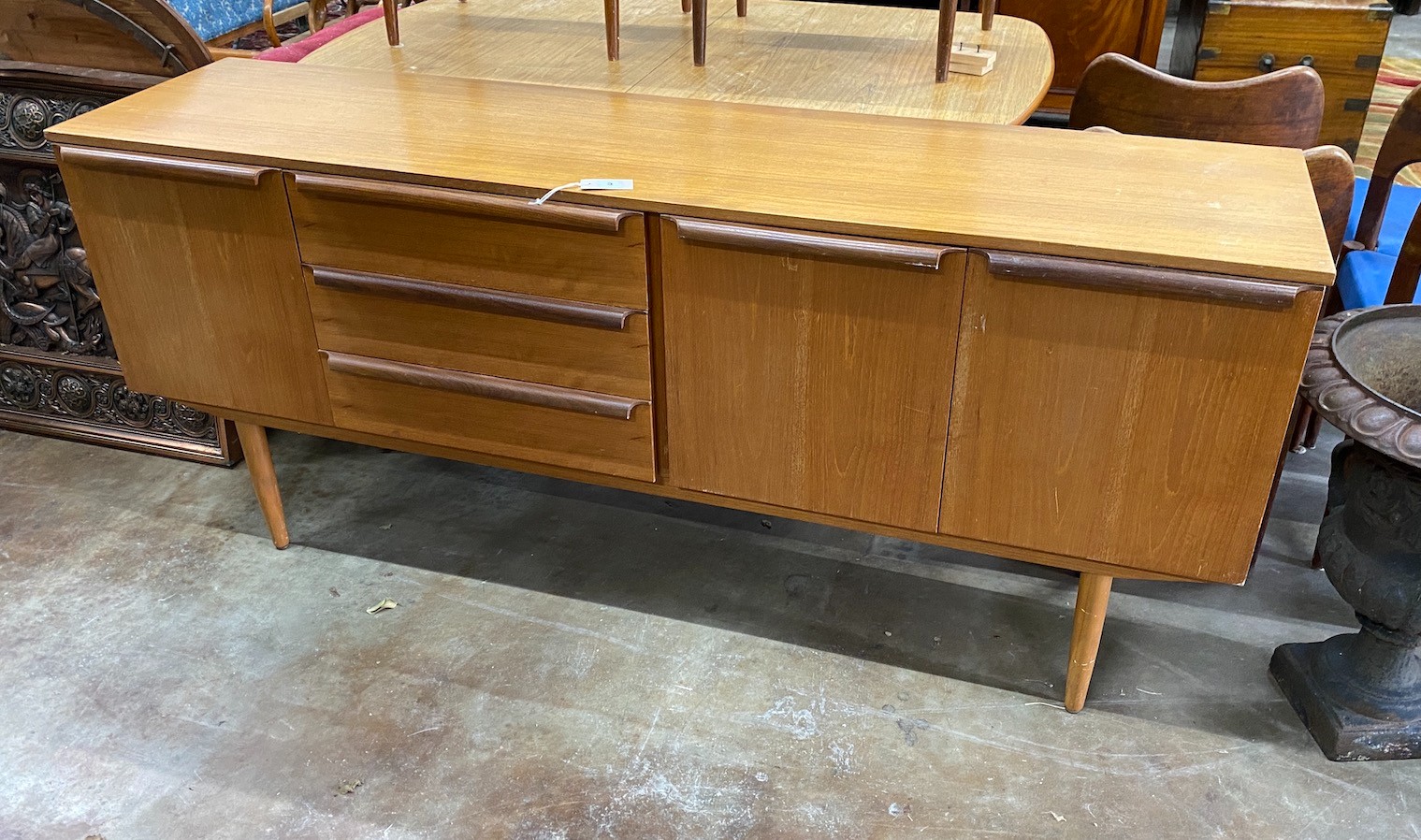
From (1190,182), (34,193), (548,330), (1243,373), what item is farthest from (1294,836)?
(34,193)

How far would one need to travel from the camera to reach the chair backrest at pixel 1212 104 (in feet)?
6.08

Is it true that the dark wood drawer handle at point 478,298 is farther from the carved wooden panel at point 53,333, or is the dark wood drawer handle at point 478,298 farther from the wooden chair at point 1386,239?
the wooden chair at point 1386,239

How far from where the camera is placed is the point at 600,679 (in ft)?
6.23

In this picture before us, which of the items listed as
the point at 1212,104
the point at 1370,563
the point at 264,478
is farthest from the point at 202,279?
the point at 1370,563

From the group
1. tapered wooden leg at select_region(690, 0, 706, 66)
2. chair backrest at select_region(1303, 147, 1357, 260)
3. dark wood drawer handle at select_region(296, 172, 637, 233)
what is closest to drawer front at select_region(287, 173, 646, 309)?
dark wood drawer handle at select_region(296, 172, 637, 233)

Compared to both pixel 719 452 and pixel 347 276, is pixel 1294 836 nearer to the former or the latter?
pixel 719 452

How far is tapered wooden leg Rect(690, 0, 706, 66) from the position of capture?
2152mm

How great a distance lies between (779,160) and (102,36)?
1.50 meters

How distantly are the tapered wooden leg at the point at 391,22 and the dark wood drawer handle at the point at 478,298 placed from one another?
77cm

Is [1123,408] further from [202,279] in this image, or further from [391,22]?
[391,22]

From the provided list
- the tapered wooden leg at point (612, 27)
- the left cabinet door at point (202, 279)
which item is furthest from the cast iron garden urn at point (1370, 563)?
the left cabinet door at point (202, 279)

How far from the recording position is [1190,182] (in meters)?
1.58

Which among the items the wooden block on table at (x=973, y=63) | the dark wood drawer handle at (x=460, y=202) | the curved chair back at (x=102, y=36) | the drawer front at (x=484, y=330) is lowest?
the drawer front at (x=484, y=330)

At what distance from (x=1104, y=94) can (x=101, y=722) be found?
79.8 inches
